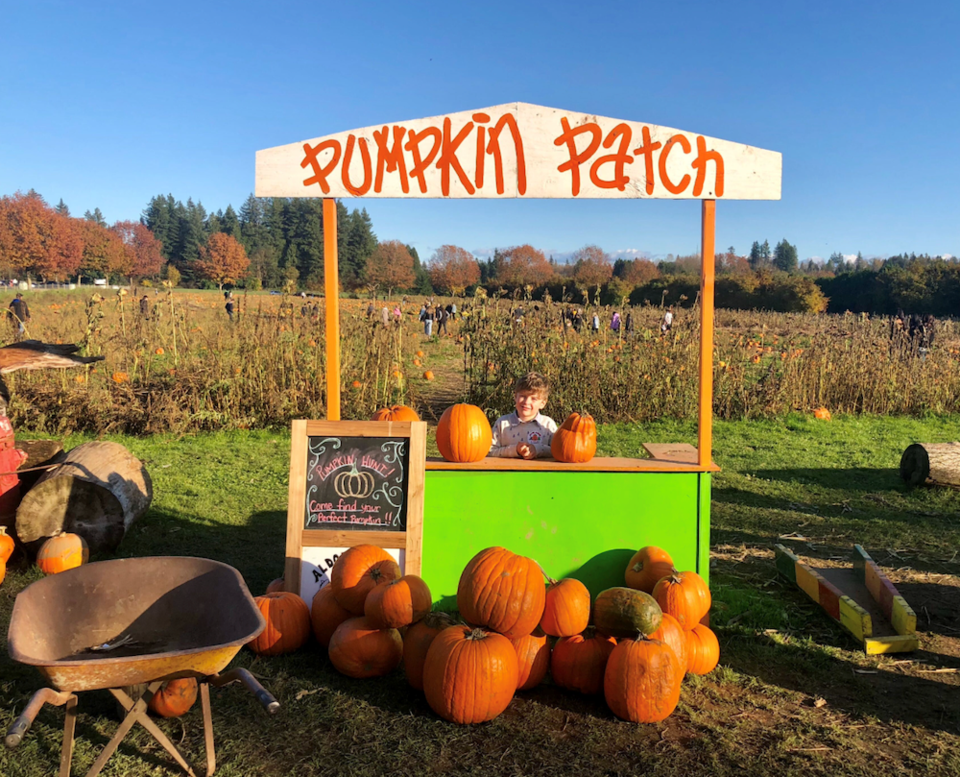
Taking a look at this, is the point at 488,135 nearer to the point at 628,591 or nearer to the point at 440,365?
the point at 628,591

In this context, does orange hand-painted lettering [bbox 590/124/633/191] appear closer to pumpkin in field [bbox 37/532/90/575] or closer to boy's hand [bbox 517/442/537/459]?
boy's hand [bbox 517/442/537/459]

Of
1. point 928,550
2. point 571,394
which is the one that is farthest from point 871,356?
point 928,550

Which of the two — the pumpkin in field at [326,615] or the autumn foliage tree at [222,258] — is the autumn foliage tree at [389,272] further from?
the autumn foliage tree at [222,258]

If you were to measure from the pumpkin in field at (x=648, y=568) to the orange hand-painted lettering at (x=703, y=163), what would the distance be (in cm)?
191

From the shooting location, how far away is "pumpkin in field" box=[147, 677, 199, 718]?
2.86 metres

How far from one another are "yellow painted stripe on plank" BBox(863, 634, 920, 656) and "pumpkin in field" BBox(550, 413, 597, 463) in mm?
1719

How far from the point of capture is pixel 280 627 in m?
3.43

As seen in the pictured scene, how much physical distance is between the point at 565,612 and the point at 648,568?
0.60 m

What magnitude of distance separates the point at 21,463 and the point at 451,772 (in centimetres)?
399

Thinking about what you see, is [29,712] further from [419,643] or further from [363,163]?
[363,163]

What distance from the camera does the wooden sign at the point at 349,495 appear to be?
374 centimetres

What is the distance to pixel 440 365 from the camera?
45.8 feet

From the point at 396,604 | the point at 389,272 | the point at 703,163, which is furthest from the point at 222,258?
the point at 396,604

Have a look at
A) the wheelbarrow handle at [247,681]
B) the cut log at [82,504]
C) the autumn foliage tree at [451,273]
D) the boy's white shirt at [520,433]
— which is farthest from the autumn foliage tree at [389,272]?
the wheelbarrow handle at [247,681]
